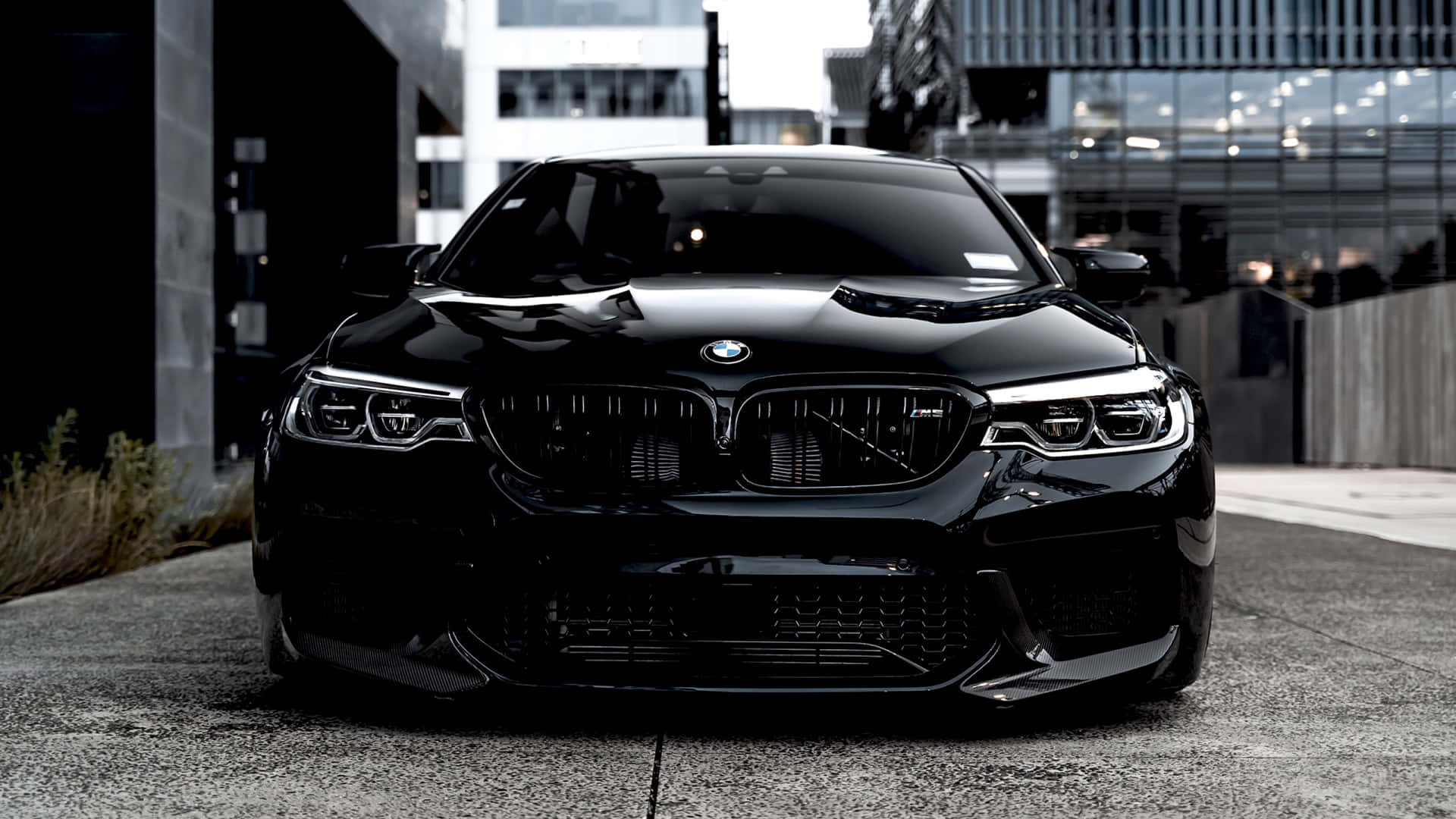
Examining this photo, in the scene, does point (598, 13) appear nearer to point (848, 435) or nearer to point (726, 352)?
point (726, 352)

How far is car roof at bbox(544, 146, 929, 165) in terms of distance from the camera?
4.96 meters

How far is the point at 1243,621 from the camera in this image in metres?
5.24

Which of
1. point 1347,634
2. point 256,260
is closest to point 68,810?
point 1347,634

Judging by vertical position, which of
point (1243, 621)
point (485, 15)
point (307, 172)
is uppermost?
point (485, 15)

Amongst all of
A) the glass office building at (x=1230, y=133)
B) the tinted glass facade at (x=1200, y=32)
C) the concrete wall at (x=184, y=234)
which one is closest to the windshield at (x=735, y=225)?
the concrete wall at (x=184, y=234)

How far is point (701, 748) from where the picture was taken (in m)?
3.21

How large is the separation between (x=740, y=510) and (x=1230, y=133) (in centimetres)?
4502

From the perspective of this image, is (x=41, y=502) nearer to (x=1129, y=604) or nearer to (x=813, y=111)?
(x=1129, y=604)

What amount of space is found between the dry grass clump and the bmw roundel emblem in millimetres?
3691

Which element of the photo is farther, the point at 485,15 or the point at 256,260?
the point at 485,15

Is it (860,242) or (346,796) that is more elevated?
(860,242)

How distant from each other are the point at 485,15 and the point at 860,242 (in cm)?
5021

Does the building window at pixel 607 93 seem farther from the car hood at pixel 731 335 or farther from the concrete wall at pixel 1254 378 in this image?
the car hood at pixel 731 335

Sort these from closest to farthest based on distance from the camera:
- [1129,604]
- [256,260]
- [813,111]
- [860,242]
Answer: [1129,604] < [860,242] < [256,260] < [813,111]
